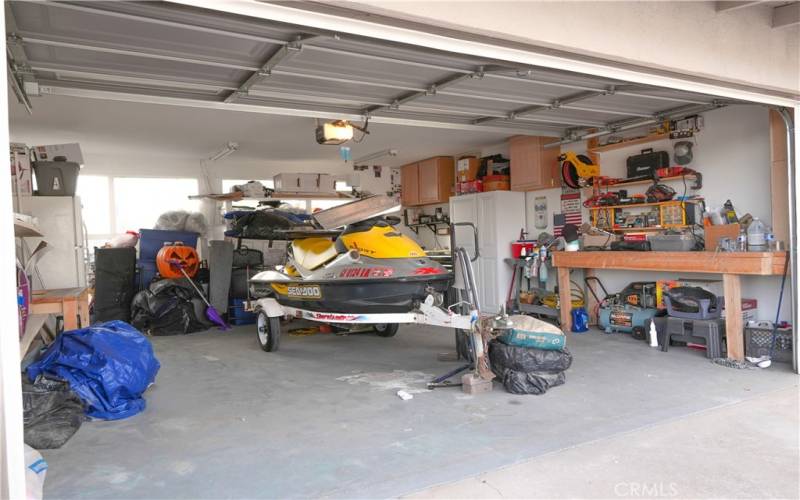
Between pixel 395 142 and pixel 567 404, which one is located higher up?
pixel 395 142

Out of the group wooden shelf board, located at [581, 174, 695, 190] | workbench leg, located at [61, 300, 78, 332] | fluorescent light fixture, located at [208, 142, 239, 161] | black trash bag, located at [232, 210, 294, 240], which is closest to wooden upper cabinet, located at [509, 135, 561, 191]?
wooden shelf board, located at [581, 174, 695, 190]

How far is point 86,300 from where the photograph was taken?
4430mm

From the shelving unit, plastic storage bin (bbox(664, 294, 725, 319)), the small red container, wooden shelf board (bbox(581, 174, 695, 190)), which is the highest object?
wooden shelf board (bbox(581, 174, 695, 190))

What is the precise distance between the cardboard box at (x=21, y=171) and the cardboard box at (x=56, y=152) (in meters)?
0.33

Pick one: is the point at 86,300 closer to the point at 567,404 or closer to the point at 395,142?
the point at 567,404

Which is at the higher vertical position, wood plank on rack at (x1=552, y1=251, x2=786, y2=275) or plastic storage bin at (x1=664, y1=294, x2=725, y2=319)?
wood plank on rack at (x1=552, y1=251, x2=786, y2=275)

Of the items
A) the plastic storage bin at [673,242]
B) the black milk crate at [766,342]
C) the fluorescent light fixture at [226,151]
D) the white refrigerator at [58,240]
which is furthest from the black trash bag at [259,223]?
the black milk crate at [766,342]

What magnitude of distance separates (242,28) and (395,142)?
5110mm

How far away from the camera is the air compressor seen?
227 inches

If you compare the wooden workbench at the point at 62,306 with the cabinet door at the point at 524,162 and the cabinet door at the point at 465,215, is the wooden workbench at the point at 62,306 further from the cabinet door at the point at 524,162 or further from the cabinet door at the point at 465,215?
the cabinet door at the point at 524,162

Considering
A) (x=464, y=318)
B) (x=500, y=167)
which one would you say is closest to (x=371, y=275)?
(x=464, y=318)

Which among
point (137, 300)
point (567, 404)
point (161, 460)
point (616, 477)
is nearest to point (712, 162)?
point (567, 404)

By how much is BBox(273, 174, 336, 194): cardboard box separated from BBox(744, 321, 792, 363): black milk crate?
6079mm

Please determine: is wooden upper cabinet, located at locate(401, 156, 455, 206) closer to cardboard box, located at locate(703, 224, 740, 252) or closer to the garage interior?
the garage interior
